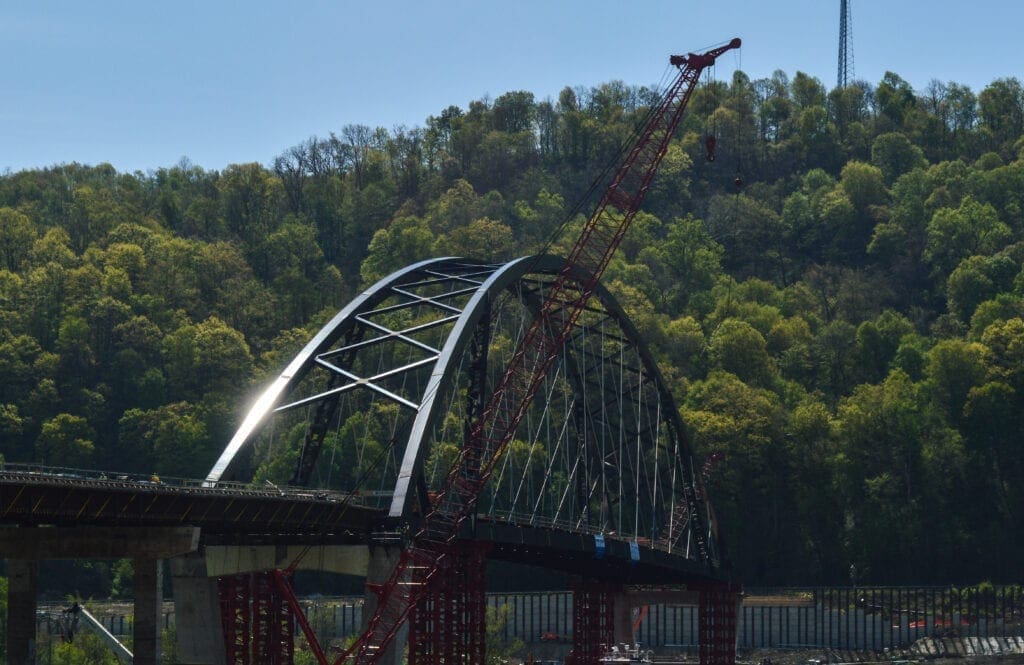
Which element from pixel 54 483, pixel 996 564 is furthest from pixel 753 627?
pixel 54 483

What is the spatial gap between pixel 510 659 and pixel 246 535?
80689mm

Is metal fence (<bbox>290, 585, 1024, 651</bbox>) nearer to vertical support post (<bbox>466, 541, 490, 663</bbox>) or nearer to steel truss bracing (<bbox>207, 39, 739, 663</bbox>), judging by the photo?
steel truss bracing (<bbox>207, 39, 739, 663</bbox>)

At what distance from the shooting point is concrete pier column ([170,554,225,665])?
3578 inches

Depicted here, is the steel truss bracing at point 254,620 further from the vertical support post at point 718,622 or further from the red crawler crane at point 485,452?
the vertical support post at point 718,622

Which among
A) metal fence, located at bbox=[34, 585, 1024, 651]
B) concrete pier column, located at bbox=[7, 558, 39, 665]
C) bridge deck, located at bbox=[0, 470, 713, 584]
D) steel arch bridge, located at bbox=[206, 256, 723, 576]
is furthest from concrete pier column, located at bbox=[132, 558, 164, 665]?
metal fence, located at bbox=[34, 585, 1024, 651]

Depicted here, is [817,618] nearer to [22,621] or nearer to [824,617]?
[824,617]

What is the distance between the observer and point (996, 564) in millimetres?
191000

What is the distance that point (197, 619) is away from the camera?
300 ft

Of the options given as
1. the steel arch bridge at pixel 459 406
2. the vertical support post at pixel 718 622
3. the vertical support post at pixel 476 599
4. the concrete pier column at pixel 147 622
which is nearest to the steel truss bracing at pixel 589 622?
the steel arch bridge at pixel 459 406

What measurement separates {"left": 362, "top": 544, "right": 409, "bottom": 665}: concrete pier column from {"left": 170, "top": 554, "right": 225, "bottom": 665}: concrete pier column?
970 centimetres

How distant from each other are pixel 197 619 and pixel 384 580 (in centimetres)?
1196

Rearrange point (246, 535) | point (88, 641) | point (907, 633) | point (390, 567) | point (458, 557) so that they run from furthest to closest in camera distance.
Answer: point (907, 633) → point (88, 641) → point (458, 557) → point (390, 567) → point (246, 535)

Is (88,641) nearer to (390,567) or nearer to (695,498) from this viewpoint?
(695,498)

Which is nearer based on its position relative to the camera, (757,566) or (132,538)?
(132,538)
